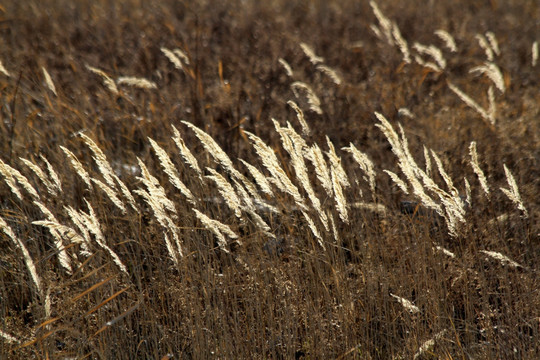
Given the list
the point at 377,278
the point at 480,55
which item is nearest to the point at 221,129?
the point at 377,278

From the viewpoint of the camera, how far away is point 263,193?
3.42m

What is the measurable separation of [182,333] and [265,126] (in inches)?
73.1

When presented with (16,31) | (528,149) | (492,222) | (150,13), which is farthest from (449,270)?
(16,31)

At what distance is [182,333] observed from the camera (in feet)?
8.77

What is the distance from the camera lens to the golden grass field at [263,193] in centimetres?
247

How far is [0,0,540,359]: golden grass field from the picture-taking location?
8.11 ft

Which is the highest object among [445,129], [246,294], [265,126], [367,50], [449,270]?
[367,50]

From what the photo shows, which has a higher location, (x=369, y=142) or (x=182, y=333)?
(x=369, y=142)

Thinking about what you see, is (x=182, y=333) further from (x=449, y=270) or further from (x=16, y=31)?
(x=16, y=31)

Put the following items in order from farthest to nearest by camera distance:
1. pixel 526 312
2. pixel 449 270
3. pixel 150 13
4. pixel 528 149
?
pixel 150 13 < pixel 528 149 < pixel 449 270 < pixel 526 312

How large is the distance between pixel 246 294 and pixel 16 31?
15.3 feet

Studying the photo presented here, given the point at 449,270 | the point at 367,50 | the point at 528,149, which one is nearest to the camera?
the point at 449,270

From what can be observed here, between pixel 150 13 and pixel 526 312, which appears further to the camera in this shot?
pixel 150 13

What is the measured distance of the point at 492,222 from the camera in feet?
9.74
